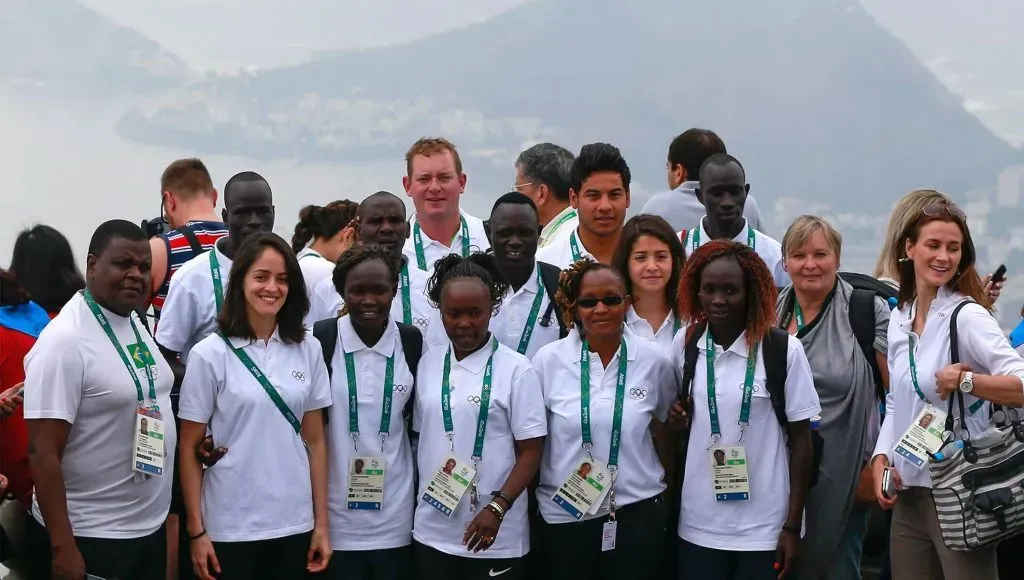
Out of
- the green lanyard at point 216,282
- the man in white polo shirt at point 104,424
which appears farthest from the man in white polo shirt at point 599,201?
the man in white polo shirt at point 104,424

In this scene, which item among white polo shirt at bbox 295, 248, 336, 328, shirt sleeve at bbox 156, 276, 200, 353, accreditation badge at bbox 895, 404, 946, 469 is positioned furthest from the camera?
white polo shirt at bbox 295, 248, 336, 328

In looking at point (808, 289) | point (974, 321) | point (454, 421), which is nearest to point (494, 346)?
point (454, 421)

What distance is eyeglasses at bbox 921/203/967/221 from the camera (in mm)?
3656

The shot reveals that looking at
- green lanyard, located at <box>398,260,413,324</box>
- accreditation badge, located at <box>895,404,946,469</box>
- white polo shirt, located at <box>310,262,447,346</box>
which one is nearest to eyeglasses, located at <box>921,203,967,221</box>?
accreditation badge, located at <box>895,404,946,469</box>

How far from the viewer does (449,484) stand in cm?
354

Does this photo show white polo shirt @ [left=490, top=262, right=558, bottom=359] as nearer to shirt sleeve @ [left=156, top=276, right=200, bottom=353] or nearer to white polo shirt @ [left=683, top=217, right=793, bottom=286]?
white polo shirt @ [left=683, top=217, right=793, bottom=286]

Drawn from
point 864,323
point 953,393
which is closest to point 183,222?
point 864,323

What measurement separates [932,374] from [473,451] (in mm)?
1434

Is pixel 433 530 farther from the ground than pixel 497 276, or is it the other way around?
pixel 497 276

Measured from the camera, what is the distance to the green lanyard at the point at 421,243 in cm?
443

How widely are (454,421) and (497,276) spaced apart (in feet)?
2.20

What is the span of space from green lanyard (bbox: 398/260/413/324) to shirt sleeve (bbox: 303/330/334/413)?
539 mm

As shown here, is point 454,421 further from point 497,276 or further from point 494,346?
point 497,276

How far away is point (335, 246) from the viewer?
5551 millimetres
